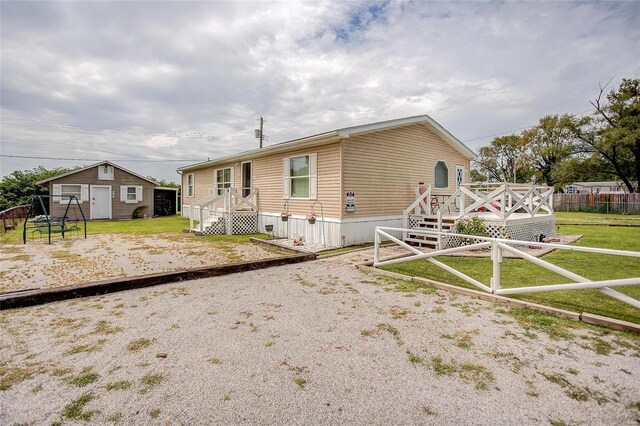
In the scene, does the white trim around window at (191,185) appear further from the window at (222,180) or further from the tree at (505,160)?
the tree at (505,160)

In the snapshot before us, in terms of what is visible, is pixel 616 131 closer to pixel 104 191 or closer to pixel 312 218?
pixel 312 218

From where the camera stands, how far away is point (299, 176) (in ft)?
37.2

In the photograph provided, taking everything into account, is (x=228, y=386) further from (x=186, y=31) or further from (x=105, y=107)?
(x=105, y=107)

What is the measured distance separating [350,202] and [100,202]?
18609 millimetres

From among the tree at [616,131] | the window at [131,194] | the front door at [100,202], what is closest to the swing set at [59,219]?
the front door at [100,202]

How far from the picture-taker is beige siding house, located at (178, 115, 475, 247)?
386 inches

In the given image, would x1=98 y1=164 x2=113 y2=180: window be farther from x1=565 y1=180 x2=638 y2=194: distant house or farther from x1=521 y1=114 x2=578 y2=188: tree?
x1=565 y1=180 x2=638 y2=194: distant house

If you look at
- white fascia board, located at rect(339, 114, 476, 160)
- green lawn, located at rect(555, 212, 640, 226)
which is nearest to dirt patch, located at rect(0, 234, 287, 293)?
white fascia board, located at rect(339, 114, 476, 160)

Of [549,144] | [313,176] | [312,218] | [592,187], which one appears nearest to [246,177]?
[313,176]

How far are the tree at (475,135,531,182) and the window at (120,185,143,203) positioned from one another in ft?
136

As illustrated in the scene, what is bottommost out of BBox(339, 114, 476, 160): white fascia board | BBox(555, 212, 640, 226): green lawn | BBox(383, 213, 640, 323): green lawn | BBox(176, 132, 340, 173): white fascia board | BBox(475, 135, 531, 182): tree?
BBox(383, 213, 640, 323): green lawn

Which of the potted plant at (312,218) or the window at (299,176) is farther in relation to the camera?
the window at (299,176)

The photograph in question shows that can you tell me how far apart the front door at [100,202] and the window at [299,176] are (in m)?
15.7

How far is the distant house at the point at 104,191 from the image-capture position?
63.2 feet
